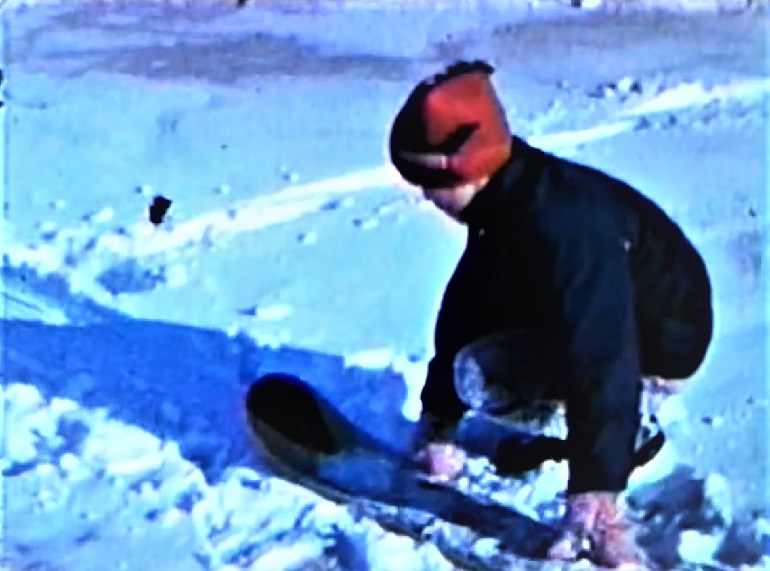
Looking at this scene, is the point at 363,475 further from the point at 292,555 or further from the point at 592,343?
the point at 592,343

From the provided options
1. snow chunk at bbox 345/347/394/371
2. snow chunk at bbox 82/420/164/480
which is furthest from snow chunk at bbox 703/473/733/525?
snow chunk at bbox 82/420/164/480

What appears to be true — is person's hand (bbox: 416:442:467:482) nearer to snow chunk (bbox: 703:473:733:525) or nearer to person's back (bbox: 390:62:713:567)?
person's back (bbox: 390:62:713:567)

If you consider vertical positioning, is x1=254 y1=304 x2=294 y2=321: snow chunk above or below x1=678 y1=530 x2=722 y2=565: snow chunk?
above

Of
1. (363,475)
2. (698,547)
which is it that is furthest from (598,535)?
(363,475)

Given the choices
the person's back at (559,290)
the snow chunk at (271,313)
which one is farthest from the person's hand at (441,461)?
the snow chunk at (271,313)

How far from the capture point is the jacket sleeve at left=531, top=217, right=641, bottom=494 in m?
1.02

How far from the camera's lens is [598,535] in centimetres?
102

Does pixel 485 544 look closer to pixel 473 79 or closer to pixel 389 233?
pixel 389 233

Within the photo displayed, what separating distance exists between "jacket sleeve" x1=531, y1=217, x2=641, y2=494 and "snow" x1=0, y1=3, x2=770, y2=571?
0.03 m

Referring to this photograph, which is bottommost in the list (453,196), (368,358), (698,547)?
(698,547)

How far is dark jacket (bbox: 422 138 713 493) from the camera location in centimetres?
102

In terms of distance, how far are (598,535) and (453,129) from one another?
0.31 metres

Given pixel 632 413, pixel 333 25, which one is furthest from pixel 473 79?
pixel 632 413

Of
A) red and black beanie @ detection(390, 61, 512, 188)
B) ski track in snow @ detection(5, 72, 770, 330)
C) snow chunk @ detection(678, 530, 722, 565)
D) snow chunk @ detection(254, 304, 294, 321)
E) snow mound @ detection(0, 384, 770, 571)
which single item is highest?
red and black beanie @ detection(390, 61, 512, 188)
